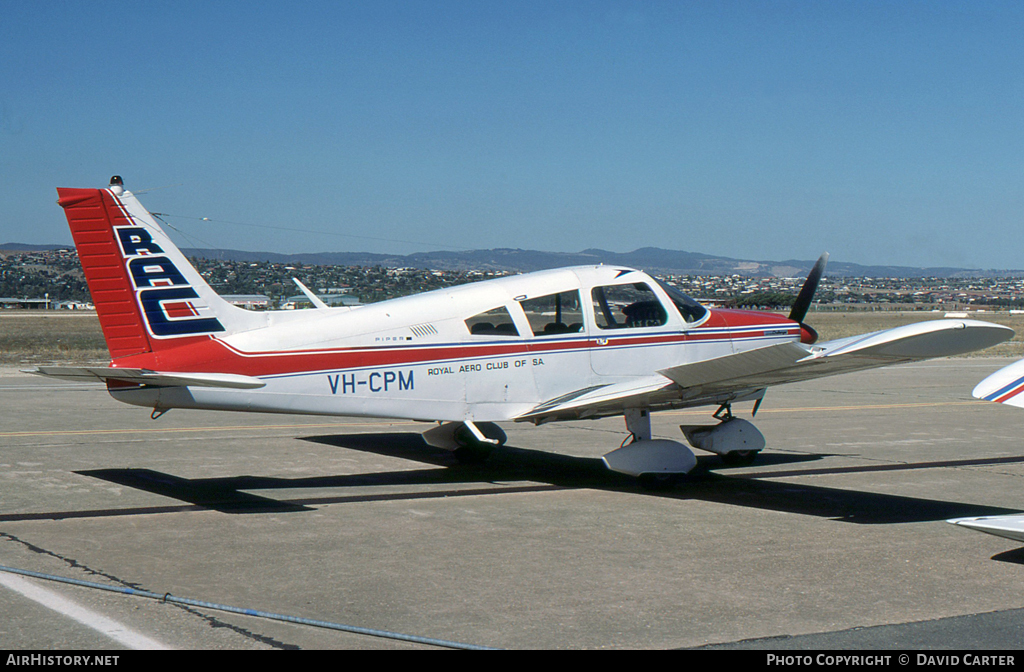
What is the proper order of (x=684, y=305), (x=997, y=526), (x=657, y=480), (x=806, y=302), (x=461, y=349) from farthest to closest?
(x=806, y=302) → (x=684, y=305) → (x=461, y=349) → (x=657, y=480) → (x=997, y=526)

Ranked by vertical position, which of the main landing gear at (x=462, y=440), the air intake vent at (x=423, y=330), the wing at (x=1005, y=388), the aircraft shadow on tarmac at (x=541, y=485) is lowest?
the aircraft shadow on tarmac at (x=541, y=485)

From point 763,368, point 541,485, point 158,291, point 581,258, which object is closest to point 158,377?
point 158,291

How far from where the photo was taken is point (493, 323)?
10797 millimetres

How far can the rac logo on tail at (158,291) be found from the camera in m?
10.1

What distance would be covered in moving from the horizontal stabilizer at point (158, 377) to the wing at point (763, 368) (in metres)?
3.03

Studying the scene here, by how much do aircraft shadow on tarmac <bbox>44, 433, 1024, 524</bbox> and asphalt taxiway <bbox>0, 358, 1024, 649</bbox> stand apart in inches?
2.0

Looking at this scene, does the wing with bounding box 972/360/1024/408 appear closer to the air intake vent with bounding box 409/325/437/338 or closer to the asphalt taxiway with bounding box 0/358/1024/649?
the asphalt taxiway with bounding box 0/358/1024/649

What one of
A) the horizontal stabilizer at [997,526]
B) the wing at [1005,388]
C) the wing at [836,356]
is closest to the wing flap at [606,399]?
the wing at [836,356]

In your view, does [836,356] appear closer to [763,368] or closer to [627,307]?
[763,368]

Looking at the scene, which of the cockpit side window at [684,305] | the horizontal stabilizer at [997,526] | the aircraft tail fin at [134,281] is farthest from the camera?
the cockpit side window at [684,305]

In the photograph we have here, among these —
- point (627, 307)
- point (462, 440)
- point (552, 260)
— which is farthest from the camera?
point (552, 260)

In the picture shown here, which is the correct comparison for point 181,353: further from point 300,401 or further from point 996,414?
point 996,414

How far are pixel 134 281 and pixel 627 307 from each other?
5308 mm

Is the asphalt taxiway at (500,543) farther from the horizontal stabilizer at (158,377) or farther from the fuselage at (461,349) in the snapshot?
the horizontal stabilizer at (158,377)
